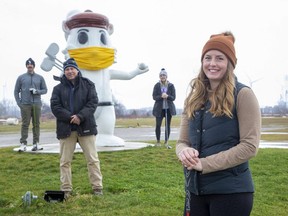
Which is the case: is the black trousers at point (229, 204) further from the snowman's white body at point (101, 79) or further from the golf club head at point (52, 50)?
the golf club head at point (52, 50)

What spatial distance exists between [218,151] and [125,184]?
11.0ft

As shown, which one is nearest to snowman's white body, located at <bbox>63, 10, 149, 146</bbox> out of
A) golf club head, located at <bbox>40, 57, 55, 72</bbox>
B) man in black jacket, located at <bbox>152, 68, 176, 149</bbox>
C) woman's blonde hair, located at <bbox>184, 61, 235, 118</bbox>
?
golf club head, located at <bbox>40, 57, 55, 72</bbox>

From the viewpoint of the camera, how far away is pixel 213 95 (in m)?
2.13

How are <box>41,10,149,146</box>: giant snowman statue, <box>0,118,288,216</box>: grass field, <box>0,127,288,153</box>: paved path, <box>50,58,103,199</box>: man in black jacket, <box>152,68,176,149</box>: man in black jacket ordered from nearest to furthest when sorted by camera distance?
<box>0,118,288,216</box>: grass field
<box>50,58,103,199</box>: man in black jacket
<box>41,10,149,146</box>: giant snowman statue
<box>0,127,288,153</box>: paved path
<box>152,68,176,149</box>: man in black jacket

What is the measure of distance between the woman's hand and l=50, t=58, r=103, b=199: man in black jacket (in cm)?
278

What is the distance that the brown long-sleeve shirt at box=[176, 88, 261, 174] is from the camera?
2.00 m

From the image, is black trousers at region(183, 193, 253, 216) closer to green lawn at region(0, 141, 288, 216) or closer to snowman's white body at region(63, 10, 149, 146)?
green lawn at region(0, 141, 288, 216)

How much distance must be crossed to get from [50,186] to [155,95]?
13.2 ft

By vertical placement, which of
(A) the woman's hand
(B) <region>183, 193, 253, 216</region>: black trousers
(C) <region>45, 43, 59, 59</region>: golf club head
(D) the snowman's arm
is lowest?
(B) <region>183, 193, 253, 216</region>: black trousers

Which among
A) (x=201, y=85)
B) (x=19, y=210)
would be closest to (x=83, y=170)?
(x=19, y=210)

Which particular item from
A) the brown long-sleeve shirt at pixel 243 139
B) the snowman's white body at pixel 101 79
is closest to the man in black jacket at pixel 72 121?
the brown long-sleeve shirt at pixel 243 139

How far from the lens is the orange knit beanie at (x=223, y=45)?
2146 millimetres

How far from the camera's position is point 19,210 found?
414 centimetres

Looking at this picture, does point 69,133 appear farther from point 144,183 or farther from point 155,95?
point 155,95
